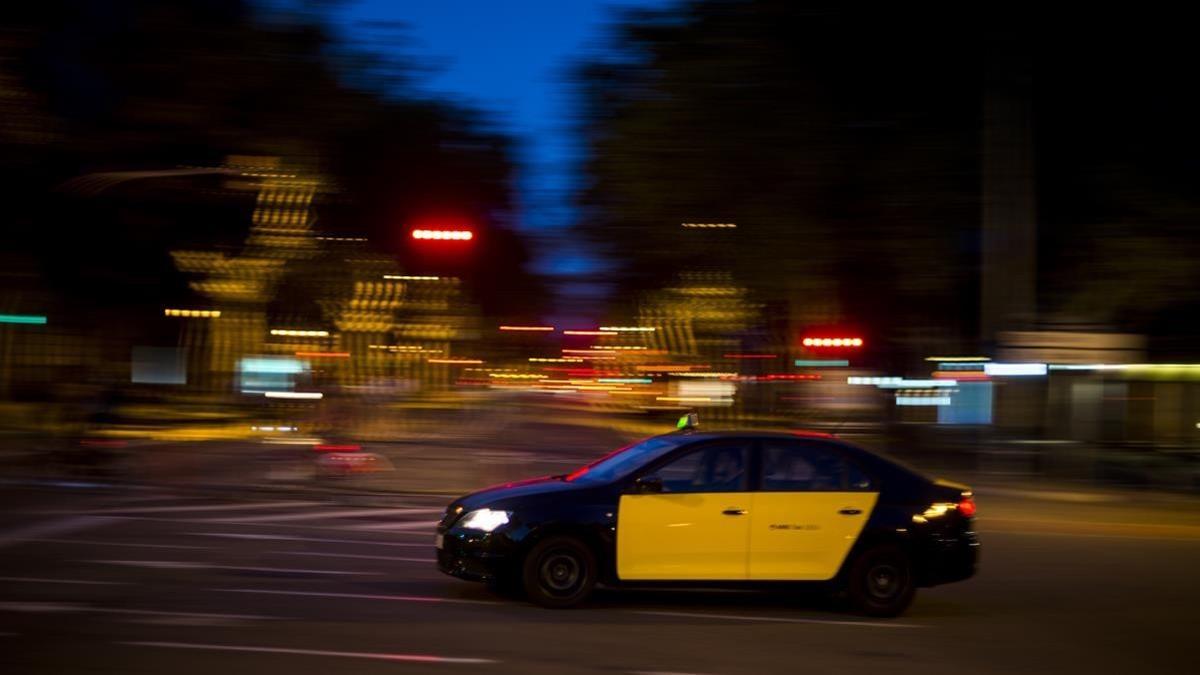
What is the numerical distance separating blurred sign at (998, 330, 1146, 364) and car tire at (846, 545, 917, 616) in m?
14.4

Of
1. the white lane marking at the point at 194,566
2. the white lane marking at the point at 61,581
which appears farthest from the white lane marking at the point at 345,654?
the white lane marking at the point at 194,566

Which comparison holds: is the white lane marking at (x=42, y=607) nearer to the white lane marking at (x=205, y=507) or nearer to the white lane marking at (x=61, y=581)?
the white lane marking at (x=61, y=581)

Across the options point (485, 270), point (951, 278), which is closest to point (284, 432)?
point (951, 278)

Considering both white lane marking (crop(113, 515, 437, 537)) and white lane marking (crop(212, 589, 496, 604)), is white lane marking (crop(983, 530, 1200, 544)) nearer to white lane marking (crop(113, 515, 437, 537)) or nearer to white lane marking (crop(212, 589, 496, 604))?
white lane marking (crop(113, 515, 437, 537))

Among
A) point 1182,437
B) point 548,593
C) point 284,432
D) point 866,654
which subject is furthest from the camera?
point 1182,437

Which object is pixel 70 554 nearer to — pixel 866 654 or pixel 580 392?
pixel 866 654

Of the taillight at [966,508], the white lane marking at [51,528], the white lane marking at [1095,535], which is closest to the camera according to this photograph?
the taillight at [966,508]

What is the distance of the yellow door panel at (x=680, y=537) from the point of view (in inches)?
380

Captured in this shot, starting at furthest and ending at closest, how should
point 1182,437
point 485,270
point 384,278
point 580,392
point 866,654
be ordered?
point 580,392, point 485,270, point 384,278, point 1182,437, point 866,654

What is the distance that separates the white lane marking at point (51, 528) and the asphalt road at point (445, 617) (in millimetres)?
42

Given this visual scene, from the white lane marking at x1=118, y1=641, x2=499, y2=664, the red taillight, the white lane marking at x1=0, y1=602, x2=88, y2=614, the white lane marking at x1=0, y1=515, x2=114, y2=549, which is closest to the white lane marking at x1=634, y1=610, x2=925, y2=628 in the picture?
the white lane marking at x1=118, y1=641, x2=499, y2=664

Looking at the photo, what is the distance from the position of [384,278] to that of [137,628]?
31.9 m

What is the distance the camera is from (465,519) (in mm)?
9758

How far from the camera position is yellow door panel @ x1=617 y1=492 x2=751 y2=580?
31.7ft
